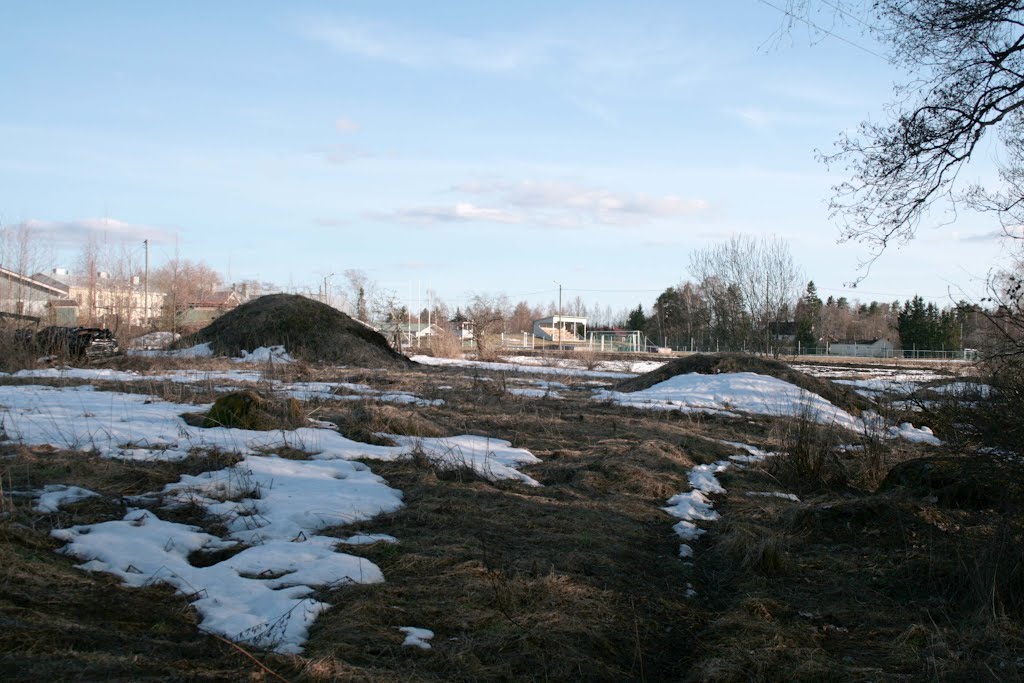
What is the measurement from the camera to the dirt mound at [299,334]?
72.3 feet

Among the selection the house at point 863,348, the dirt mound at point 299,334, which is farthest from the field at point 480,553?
the house at point 863,348

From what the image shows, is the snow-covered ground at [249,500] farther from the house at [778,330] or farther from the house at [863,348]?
the house at [863,348]

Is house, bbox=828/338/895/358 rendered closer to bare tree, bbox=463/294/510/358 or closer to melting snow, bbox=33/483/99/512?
bare tree, bbox=463/294/510/358

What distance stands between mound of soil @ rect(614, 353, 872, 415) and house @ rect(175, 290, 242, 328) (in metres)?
16.8

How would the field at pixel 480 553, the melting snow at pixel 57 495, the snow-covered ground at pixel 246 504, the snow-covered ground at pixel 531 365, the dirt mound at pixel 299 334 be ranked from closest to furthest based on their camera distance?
the field at pixel 480 553 → the snow-covered ground at pixel 246 504 → the melting snow at pixel 57 495 → the dirt mound at pixel 299 334 → the snow-covered ground at pixel 531 365

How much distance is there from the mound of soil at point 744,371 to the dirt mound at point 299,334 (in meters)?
8.15

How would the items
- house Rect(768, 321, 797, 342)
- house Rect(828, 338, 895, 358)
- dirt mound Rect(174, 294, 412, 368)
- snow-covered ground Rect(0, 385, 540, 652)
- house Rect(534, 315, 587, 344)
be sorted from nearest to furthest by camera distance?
1. snow-covered ground Rect(0, 385, 540, 652)
2. dirt mound Rect(174, 294, 412, 368)
3. house Rect(768, 321, 797, 342)
4. house Rect(828, 338, 895, 358)
5. house Rect(534, 315, 587, 344)

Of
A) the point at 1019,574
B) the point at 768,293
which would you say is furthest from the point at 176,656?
the point at 768,293

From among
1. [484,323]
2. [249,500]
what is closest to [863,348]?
[484,323]

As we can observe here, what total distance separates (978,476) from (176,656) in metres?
4.90

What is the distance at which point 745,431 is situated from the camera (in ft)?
37.8

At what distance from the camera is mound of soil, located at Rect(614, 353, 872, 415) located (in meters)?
15.4

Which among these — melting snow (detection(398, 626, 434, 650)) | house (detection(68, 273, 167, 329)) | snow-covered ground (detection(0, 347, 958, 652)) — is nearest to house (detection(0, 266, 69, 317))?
house (detection(68, 273, 167, 329))

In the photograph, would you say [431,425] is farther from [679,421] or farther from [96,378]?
[96,378]
